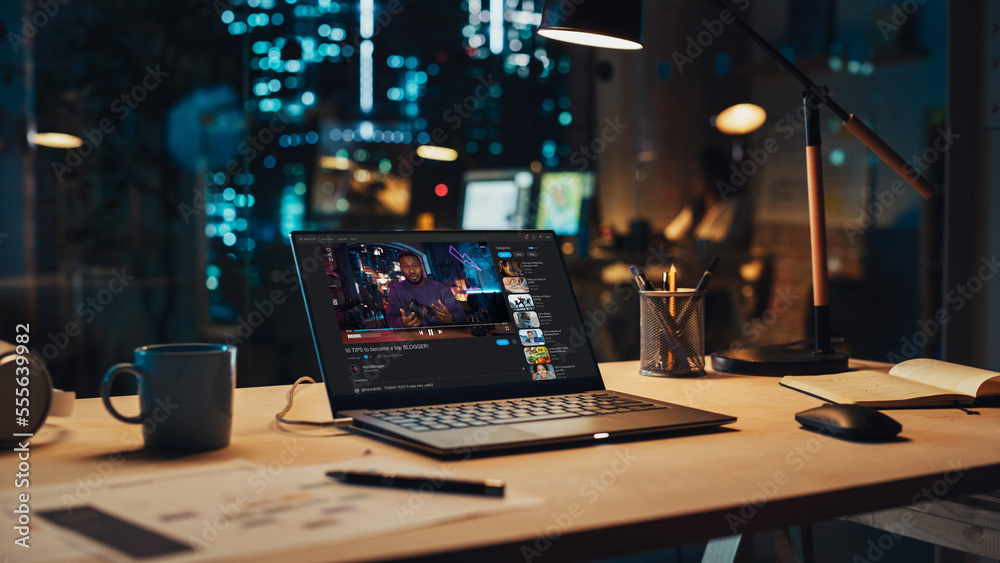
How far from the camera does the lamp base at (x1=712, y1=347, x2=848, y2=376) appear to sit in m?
1.35

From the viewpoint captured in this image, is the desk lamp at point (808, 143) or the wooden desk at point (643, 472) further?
the desk lamp at point (808, 143)

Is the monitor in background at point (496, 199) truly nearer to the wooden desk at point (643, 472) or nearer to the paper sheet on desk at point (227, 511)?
the wooden desk at point (643, 472)

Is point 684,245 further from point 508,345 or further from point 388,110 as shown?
point 508,345

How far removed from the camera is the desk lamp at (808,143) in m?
1.32

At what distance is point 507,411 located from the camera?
3.05 feet

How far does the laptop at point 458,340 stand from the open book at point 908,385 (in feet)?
0.95

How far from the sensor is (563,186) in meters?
3.98

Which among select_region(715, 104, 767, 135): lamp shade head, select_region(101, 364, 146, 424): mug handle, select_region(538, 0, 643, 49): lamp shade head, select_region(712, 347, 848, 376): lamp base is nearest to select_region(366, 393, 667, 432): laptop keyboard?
select_region(101, 364, 146, 424): mug handle

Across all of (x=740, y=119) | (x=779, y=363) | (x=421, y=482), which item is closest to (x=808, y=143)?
(x=779, y=363)

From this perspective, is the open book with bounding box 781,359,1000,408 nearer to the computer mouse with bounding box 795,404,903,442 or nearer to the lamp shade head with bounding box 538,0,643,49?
the computer mouse with bounding box 795,404,903,442

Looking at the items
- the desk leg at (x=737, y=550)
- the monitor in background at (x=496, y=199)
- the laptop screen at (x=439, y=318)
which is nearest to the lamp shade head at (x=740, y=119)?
the monitor in background at (x=496, y=199)

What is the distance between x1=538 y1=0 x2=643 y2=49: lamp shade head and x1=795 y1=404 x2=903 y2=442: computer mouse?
72 cm

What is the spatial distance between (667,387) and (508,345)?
0.29 metres

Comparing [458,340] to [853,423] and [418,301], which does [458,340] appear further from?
[853,423]
